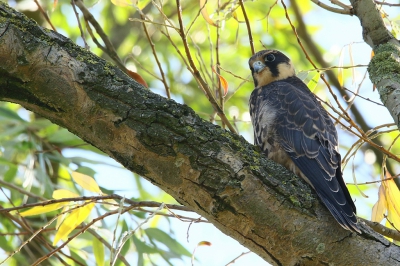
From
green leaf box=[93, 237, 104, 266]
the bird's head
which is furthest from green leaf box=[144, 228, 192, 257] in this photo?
the bird's head

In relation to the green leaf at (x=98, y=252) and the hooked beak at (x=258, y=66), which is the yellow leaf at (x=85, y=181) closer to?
the green leaf at (x=98, y=252)

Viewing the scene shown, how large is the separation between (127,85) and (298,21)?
13.5 feet

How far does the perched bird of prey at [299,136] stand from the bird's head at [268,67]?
25 cm

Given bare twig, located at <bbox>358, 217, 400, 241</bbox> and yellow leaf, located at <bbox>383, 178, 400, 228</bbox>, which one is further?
yellow leaf, located at <bbox>383, 178, 400, 228</bbox>

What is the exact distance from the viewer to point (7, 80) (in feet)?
7.26

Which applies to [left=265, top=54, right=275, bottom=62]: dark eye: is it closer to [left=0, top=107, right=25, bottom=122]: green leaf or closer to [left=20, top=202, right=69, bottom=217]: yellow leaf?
[left=0, top=107, right=25, bottom=122]: green leaf

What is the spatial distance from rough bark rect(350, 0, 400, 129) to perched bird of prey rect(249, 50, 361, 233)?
1.84 feet

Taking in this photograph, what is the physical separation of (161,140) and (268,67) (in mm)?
2366

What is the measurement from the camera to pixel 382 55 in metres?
2.81

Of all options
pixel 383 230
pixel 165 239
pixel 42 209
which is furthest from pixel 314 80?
pixel 42 209

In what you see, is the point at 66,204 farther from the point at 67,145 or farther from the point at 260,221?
the point at 67,145

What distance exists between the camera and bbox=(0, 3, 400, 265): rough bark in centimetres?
222

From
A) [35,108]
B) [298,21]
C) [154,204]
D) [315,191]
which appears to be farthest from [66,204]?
[298,21]

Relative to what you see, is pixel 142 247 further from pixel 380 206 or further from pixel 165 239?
pixel 380 206
